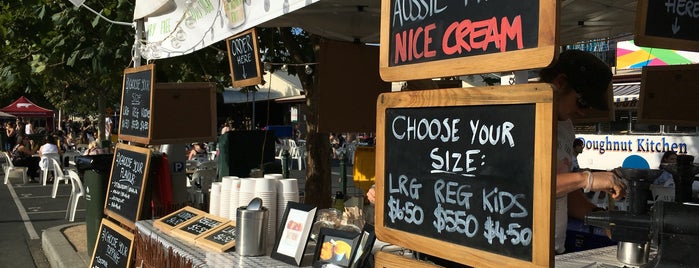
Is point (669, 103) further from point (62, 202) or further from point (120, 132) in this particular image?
point (62, 202)

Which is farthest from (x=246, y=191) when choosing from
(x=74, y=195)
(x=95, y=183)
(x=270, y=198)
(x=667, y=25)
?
(x=74, y=195)

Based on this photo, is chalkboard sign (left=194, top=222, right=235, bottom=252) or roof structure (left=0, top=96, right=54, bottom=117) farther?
roof structure (left=0, top=96, right=54, bottom=117)

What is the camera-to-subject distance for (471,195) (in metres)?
1.82

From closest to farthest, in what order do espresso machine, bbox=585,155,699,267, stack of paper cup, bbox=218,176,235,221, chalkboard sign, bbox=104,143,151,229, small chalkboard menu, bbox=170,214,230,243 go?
espresso machine, bbox=585,155,699,267
small chalkboard menu, bbox=170,214,230,243
stack of paper cup, bbox=218,176,235,221
chalkboard sign, bbox=104,143,151,229

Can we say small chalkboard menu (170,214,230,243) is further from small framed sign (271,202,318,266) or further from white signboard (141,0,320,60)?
white signboard (141,0,320,60)

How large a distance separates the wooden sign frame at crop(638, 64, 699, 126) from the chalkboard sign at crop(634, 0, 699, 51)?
82.6 inches

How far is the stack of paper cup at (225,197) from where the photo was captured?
3.75 metres

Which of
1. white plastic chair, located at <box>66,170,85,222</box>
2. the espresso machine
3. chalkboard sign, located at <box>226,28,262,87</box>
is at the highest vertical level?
chalkboard sign, located at <box>226,28,262,87</box>

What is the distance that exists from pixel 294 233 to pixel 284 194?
1.25 ft

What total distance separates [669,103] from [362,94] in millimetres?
2538

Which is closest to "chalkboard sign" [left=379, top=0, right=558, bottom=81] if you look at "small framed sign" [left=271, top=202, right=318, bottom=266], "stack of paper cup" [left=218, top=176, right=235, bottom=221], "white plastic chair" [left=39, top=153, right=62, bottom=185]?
"small framed sign" [left=271, top=202, right=318, bottom=266]

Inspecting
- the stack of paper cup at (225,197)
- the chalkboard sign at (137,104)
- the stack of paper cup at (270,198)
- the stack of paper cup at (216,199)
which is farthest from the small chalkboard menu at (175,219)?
the chalkboard sign at (137,104)

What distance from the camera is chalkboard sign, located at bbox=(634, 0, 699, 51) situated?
2107 millimetres

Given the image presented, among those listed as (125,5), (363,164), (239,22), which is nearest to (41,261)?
(125,5)
